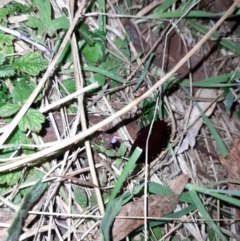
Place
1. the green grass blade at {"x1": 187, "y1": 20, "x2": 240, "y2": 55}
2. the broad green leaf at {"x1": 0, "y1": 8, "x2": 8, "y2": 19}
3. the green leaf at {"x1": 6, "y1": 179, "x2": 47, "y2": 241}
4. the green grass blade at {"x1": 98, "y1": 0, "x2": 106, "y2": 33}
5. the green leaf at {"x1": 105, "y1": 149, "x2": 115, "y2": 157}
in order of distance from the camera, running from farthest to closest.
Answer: the green grass blade at {"x1": 187, "y1": 20, "x2": 240, "y2": 55}
the green grass blade at {"x1": 98, "y1": 0, "x2": 106, "y2": 33}
the green leaf at {"x1": 105, "y1": 149, "x2": 115, "y2": 157}
the broad green leaf at {"x1": 0, "y1": 8, "x2": 8, "y2": 19}
the green leaf at {"x1": 6, "y1": 179, "x2": 47, "y2": 241}

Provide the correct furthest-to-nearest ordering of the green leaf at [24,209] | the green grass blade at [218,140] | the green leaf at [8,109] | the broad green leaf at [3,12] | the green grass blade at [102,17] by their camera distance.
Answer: the green grass blade at [218,140] < the green grass blade at [102,17] < the broad green leaf at [3,12] < the green leaf at [8,109] < the green leaf at [24,209]

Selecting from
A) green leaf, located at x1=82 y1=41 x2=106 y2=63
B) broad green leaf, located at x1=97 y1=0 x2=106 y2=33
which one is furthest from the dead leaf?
broad green leaf, located at x1=97 y1=0 x2=106 y2=33

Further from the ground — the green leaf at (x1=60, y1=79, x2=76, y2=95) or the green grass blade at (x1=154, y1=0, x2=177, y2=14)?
the green grass blade at (x1=154, y1=0, x2=177, y2=14)

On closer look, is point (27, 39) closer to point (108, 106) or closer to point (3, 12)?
point (3, 12)

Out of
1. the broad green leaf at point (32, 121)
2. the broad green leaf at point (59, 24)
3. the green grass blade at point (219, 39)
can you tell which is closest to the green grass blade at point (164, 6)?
the green grass blade at point (219, 39)

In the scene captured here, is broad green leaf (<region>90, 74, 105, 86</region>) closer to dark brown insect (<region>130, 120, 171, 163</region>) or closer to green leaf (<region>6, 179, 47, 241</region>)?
dark brown insect (<region>130, 120, 171, 163</region>)

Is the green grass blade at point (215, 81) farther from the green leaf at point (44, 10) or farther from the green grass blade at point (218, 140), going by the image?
the green leaf at point (44, 10)
